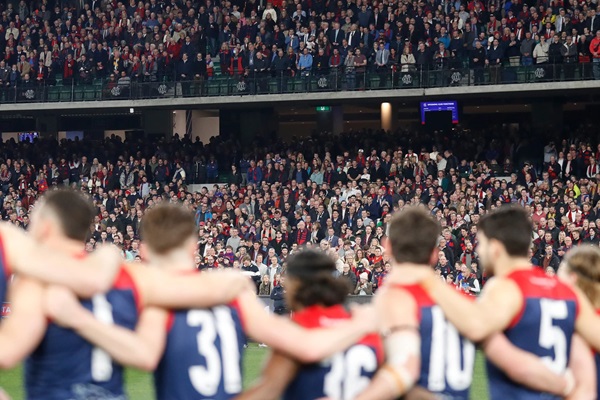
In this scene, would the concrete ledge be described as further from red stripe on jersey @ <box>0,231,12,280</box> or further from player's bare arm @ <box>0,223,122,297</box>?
red stripe on jersey @ <box>0,231,12,280</box>

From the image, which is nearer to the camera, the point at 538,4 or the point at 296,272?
the point at 296,272

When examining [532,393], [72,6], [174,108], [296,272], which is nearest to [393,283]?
[296,272]

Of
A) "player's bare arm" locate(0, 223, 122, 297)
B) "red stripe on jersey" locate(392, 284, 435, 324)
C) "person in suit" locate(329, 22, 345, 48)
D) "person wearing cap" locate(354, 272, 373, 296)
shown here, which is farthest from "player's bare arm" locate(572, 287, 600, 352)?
"person in suit" locate(329, 22, 345, 48)

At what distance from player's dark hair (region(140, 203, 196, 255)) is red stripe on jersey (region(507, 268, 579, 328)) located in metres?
1.51

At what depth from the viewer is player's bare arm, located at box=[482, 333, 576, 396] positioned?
15.2 feet

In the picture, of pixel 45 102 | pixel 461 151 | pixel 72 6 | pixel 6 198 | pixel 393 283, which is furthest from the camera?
pixel 72 6

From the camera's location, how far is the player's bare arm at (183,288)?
4199 millimetres

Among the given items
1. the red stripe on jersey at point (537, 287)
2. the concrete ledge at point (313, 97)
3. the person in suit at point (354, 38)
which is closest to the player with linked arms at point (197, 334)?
the red stripe on jersey at point (537, 287)

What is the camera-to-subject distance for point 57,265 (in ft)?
13.2

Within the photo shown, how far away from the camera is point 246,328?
14.3ft

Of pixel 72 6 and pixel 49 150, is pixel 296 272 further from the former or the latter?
pixel 72 6

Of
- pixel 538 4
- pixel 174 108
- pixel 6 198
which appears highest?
pixel 538 4

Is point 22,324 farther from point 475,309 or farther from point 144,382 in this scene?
point 144,382

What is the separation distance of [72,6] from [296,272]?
38009mm
